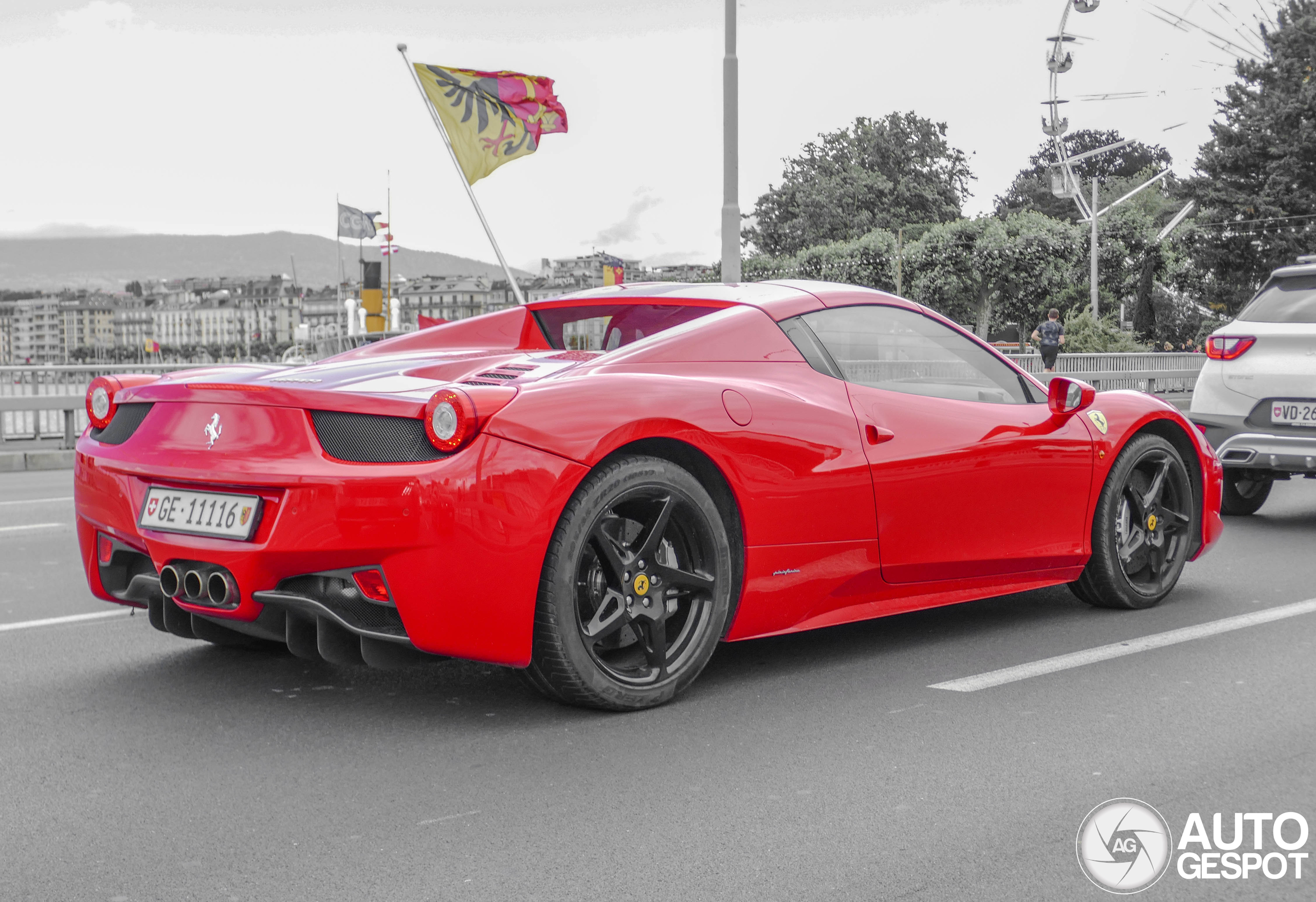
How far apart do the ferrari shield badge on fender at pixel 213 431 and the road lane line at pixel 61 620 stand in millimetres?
2014

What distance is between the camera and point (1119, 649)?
5.08m

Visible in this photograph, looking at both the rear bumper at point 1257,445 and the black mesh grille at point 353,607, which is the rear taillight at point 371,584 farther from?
Answer: the rear bumper at point 1257,445

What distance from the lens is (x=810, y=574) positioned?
4.49m

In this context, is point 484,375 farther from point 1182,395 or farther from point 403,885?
point 1182,395

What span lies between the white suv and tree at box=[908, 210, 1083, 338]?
44.6 m

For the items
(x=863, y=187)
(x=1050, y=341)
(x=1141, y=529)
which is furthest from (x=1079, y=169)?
(x=1141, y=529)

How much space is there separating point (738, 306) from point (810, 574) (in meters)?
0.93

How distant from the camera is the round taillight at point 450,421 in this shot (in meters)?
3.70

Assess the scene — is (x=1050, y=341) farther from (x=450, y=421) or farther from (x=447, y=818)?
(x=447, y=818)

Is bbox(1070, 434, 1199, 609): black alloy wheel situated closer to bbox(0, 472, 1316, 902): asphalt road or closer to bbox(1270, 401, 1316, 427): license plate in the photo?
bbox(0, 472, 1316, 902): asphalt road

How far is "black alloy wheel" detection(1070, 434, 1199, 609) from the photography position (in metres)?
5.68

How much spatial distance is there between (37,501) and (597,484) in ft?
27.5

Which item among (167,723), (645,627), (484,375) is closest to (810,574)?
(645,627)

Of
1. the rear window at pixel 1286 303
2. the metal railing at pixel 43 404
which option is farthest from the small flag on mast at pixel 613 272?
the rear window at pixel 1286 303
